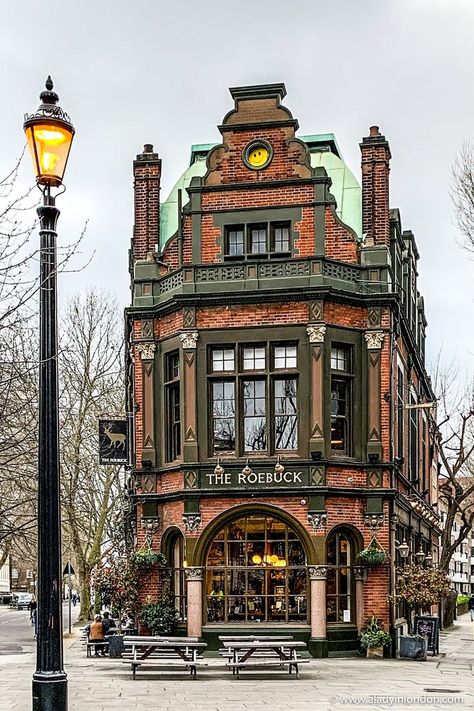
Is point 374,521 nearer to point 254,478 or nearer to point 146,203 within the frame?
point 254,478

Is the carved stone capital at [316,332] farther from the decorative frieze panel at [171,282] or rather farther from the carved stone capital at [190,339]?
the decorative frieze panel at [171,282]

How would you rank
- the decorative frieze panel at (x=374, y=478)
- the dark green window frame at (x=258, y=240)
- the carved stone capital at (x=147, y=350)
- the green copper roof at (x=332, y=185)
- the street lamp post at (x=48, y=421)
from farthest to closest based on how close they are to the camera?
the green copper roof at (x=332, y=185)
the carved stone capital at (x=147, y=350)
the dark green window frame at (x=258, y=240)
the decorative frieze panel at (x=374, y=478)
the street lamp post at (x=48, y=421)

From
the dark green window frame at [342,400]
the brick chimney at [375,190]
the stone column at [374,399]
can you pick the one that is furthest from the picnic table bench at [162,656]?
the brick chimney at [375,190]

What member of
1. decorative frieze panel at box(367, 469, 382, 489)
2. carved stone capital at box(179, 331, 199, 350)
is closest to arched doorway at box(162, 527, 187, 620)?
carved stone capital at box(179, 331, 199, 350)

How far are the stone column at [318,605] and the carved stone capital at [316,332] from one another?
5.44 meters

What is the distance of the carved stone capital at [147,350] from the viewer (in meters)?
29.4

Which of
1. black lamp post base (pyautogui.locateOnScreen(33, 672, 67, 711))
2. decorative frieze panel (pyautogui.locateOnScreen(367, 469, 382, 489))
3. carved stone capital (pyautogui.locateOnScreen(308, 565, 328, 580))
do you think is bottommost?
carved stone capital (pyautogui.locateOnScreen(308, 565, 328, 580))

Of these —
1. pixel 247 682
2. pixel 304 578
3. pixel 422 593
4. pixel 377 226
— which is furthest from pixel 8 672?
pixel 377 226

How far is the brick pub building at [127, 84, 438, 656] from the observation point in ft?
89.7

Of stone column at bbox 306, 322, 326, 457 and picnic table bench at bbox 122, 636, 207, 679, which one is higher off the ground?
stone column at bbox 306, 322, 326, 457

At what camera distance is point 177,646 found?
23.1 m

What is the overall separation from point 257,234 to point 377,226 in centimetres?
309

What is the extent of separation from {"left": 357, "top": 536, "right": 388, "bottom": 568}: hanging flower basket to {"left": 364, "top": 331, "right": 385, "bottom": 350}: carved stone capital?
4.83 m

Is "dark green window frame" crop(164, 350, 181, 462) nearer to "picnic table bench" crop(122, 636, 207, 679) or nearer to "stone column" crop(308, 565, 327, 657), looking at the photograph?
"stone column" crop(308, 565, 327, 657)
